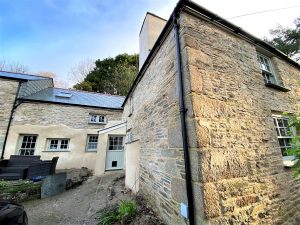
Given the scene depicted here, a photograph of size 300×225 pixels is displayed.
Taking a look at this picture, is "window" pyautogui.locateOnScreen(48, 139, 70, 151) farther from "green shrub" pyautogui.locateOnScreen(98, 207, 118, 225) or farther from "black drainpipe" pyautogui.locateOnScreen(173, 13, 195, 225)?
"black drainpipe" pyautogui.locateOnScreen(173, 13, 195, 225)

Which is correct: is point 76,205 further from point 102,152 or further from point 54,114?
point 54,114

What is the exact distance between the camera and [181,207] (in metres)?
2.97

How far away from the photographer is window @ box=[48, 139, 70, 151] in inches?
423

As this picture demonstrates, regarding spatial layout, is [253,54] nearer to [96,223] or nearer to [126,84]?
[96,223]

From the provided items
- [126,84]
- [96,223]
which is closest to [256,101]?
[96,223]

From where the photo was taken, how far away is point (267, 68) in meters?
5.63

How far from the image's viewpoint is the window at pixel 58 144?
10750 mm

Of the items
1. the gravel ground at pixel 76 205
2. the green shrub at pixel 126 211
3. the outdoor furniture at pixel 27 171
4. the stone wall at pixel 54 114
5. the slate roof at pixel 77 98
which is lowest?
the gravel ground at pixel 76 205

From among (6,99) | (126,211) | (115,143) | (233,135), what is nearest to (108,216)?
(126,211)

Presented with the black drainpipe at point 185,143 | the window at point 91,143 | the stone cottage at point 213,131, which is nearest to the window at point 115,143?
the window at point 91,143

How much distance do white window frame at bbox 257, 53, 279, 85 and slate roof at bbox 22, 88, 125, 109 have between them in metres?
10.8

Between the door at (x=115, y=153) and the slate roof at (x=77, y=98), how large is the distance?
138 inches

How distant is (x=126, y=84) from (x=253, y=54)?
17214 millimetres

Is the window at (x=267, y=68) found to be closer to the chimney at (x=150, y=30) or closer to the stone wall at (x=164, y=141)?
the stone wall at (x=164, y=141)
